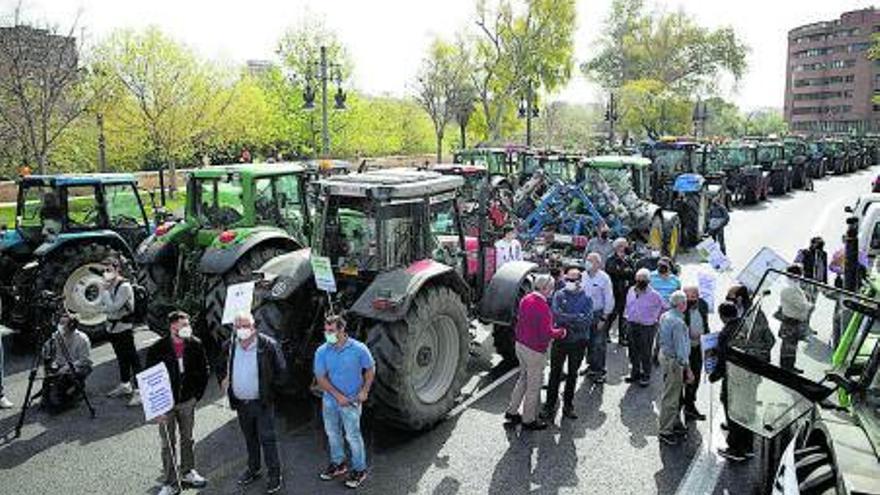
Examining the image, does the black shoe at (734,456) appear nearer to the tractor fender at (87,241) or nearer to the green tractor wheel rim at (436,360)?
the green tractor wheel rim at (436,360)

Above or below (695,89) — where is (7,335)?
below

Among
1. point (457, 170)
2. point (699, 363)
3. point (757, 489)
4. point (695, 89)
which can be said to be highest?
point (695, 89)

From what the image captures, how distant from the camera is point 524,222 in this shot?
45.8 feet

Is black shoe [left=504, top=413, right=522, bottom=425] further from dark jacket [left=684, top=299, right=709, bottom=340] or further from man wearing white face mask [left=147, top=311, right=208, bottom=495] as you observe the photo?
man wearing white face mask [left=147, top=311, right=208, bottom=495]

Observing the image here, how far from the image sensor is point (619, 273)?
9.93 meters

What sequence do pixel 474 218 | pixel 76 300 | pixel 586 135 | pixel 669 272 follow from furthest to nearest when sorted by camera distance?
pixel 586 135, pixel 474 218, pixel 76 300, pixel 669 272

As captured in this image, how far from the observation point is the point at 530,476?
629 cm

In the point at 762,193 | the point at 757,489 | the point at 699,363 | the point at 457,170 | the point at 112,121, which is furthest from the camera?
the point at 762,193

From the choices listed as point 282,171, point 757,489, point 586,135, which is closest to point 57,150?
point 282,171

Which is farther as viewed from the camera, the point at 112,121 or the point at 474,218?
the point at 112,121

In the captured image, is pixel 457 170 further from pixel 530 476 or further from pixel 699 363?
pixel 530 476

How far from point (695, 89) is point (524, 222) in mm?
53607

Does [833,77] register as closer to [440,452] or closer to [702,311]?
[702,311]

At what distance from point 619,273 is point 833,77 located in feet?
351
